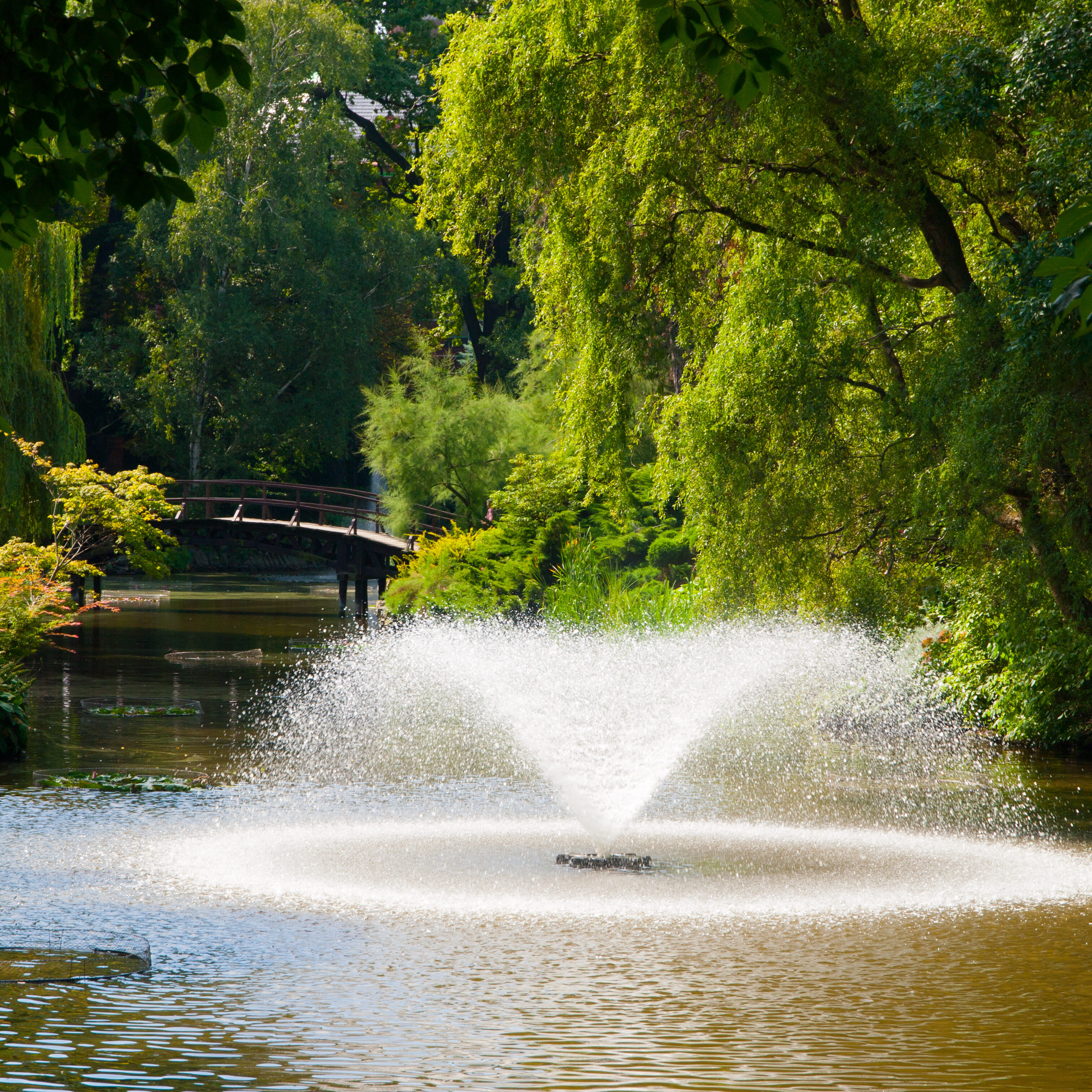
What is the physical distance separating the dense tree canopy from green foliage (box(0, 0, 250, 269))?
8806 millimetres

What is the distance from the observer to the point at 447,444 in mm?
35281

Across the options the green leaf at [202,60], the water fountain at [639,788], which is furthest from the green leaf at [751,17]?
the water fountain at [639,788]

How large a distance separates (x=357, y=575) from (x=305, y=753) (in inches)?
847

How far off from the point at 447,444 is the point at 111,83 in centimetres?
3027

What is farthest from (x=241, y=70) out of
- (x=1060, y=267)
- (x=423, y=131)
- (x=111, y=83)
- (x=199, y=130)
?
(x=423, y=131)

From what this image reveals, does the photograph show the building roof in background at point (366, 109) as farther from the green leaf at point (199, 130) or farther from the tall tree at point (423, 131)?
the green leaf at point (199, 130)

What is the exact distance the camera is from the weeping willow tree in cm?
2233

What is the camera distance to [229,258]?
149 feet

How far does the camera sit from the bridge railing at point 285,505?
36.5 meters

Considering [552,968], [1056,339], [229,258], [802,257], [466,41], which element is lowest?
[552,968]

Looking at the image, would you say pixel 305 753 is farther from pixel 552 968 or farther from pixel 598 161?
pixel 552 968

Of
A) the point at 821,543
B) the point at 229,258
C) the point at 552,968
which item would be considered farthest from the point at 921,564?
the point at 229,258

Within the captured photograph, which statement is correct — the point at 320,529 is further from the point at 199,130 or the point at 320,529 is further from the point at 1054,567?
the point at 199,130

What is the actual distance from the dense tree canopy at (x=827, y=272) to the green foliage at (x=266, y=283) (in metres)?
29.5
